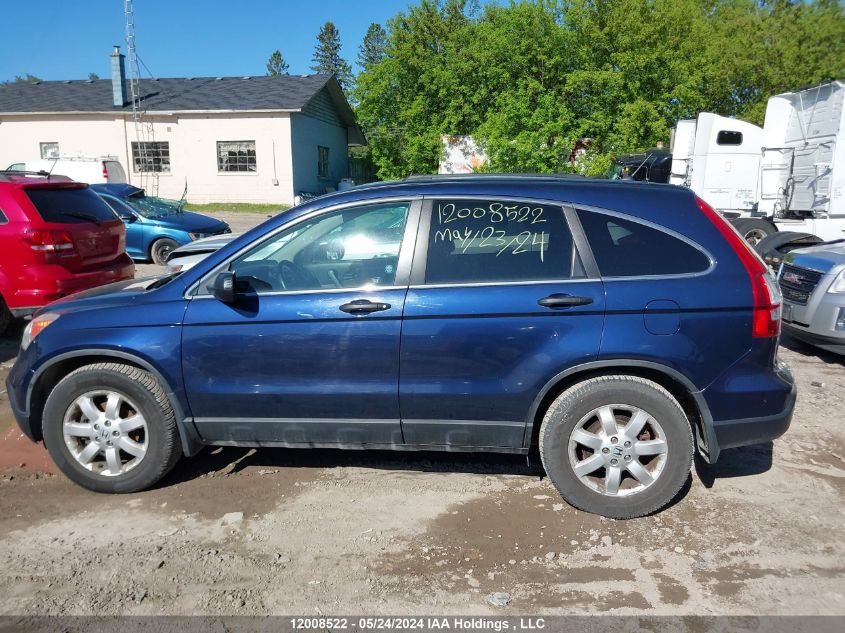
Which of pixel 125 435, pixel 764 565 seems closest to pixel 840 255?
pixel 764 565

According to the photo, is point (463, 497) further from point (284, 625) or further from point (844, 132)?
point (844, 132)

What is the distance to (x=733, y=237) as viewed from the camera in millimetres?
3574

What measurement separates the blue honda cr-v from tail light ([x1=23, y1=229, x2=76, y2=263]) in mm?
3240

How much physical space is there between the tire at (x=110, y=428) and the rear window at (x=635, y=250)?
2606 millimetres

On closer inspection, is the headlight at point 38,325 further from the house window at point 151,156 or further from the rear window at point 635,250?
the house window at point 151,156

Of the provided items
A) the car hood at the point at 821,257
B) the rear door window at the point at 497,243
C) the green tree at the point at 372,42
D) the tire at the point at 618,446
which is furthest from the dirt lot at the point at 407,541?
the green tree at the point at 372,42

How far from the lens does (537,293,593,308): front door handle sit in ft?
11.4

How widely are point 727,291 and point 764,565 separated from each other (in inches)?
54.1

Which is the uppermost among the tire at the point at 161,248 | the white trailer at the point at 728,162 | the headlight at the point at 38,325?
the white trailer at the point at 728,162

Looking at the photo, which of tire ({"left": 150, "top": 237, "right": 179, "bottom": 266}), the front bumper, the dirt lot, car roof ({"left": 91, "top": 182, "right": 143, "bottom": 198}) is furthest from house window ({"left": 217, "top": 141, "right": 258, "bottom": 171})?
the front bumper

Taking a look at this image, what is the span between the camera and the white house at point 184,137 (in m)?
26.1

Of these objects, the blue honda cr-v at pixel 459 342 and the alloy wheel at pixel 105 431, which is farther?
the alloy wheel at pixel 105 431

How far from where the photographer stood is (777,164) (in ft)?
42.9

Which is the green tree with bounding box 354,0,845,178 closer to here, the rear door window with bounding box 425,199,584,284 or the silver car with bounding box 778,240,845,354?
the silver car with bounding box 778,240,845,354
